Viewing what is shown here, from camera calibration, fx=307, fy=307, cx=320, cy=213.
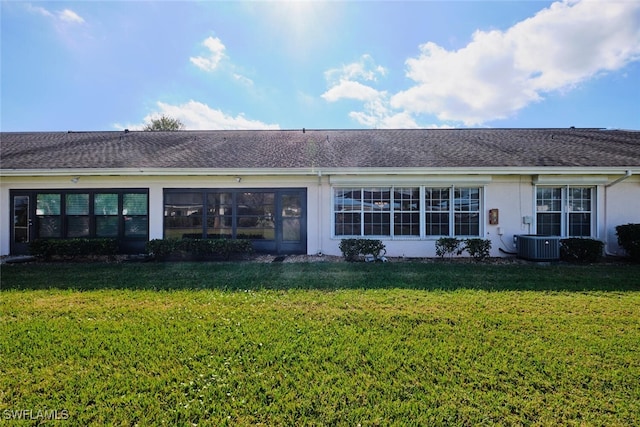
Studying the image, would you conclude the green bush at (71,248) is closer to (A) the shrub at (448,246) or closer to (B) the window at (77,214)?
(B) the window at (77,214)

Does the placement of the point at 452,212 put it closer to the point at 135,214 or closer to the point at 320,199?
the point at 320,199

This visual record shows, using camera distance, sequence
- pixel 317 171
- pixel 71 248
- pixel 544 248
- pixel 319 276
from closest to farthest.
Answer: pixel 319 276 → pixel 544 248 → pixel 71 248 → pixel 317 171

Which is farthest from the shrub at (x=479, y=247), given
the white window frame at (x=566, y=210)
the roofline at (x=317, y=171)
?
the white window frame at (x=566, y=210)

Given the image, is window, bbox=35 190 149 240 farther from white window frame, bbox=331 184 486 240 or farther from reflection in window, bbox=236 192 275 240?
white window frame, bbox=331 184 486 240

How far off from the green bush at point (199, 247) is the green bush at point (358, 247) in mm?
3044

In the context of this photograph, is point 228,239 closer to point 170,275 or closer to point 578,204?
point 170,275

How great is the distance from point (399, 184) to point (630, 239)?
7.05 m

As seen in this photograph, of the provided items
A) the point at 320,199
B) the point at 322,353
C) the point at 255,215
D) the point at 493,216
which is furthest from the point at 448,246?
the point at 322,353

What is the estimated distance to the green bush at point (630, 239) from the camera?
912cm

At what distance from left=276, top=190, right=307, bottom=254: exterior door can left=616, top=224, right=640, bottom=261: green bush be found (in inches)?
391

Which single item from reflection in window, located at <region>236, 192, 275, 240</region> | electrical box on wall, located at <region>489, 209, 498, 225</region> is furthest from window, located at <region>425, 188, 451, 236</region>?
reflection in window, located at <region>236, 192, 275, 240</region>

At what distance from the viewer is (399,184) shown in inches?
404

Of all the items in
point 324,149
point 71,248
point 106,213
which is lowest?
point 71,248

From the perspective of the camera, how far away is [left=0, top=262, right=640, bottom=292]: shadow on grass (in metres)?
6.58
